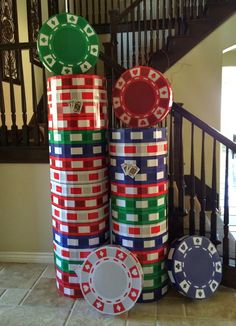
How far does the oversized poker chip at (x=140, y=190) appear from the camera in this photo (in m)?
1.88

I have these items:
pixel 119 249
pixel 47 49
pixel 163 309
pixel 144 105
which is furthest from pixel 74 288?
pixel 47 49

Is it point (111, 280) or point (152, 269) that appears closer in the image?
point (111, 280)

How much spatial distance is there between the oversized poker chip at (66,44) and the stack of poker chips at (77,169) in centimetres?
10

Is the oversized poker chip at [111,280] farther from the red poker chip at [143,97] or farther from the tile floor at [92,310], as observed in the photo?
the red poker chip at [143,97]

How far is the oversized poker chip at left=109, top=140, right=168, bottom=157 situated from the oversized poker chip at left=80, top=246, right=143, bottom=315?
2.04 feet

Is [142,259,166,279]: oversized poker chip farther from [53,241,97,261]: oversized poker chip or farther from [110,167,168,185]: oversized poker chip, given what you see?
[110,167,168,185]: oversized poker chip

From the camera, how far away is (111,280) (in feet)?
6.12

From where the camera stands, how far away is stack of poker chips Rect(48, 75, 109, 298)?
6.17ft

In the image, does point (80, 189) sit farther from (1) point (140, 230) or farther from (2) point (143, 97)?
(2) point (143, 97)

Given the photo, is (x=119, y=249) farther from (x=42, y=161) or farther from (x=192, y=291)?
(x=42, y=161)

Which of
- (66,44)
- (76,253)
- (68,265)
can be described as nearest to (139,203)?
(76,253)

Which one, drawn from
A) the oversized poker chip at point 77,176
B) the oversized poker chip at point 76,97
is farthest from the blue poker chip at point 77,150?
the oversized poker chip at point 76,97

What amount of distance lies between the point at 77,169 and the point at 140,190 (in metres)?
0.44

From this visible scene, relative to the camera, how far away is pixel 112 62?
229 cm
